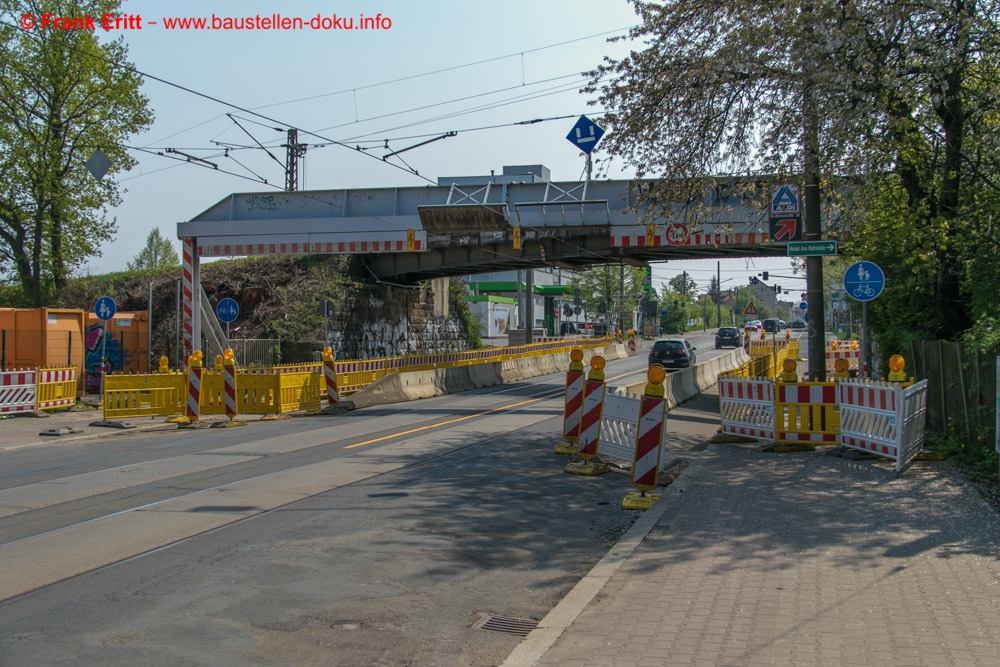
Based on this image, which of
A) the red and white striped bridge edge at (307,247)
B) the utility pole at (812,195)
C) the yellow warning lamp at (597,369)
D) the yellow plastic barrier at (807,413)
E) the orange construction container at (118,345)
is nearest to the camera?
the yellow warning lamp at (597,369)

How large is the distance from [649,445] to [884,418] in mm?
3703

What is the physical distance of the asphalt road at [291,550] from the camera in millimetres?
5062

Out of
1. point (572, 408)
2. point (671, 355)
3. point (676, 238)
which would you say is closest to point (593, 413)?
point (572, 408)

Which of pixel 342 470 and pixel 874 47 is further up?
pixel 874 47

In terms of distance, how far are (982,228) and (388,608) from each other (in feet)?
39.5

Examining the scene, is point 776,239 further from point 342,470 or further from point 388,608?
point 388,608

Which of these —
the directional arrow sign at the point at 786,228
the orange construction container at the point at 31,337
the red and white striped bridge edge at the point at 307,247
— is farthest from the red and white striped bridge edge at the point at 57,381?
the directional arrow sign at the point at 786,228

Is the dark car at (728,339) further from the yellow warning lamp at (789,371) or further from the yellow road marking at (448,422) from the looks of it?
the yellow warning lamp at (789,371)

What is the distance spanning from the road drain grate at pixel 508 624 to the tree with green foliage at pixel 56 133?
30.7m

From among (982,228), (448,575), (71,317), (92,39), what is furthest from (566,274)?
(448,575)

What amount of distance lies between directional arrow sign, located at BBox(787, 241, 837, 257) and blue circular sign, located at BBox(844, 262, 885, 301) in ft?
1.51

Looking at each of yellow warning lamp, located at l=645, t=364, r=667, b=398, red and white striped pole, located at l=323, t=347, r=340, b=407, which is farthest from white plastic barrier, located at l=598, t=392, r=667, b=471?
red and white striped pole, located at l=323, t=347, r=340, b=407

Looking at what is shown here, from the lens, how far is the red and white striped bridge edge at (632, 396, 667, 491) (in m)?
9.09

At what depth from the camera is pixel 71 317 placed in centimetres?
2328
